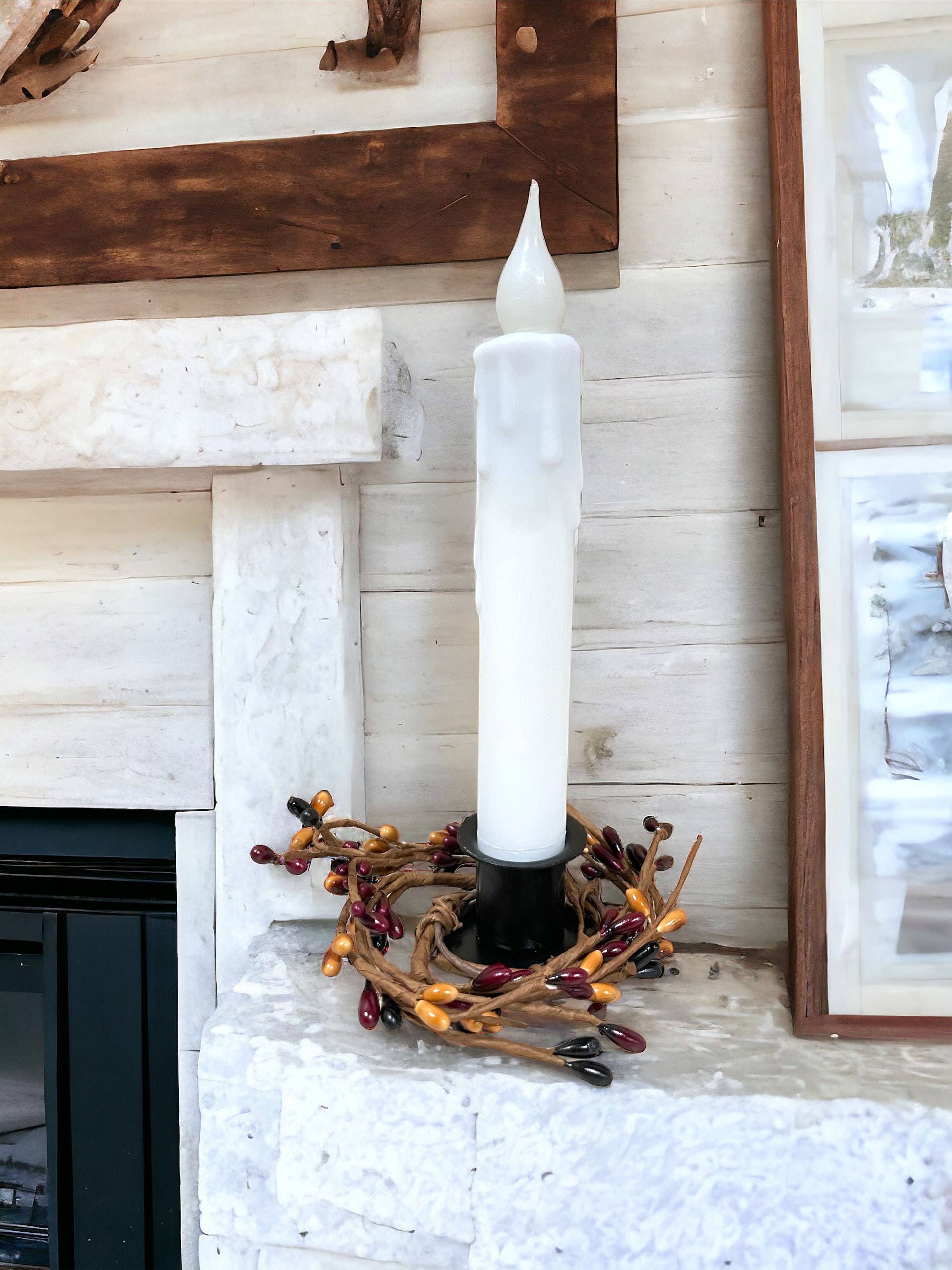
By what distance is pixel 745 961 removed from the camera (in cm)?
63

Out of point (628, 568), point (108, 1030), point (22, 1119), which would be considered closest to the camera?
point (628, 568)

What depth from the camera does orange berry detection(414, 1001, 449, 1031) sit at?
1.48ft

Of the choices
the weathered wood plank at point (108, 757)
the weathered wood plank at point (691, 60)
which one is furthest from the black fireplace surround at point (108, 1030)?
the weathered wood plank at point (691, 60)

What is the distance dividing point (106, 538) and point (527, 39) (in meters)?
0.56

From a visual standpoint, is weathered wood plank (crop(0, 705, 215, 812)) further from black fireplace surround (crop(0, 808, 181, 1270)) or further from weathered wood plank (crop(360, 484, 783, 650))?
weathered wood plank (crop(360, 484, 783, 650))

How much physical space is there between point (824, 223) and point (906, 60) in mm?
128

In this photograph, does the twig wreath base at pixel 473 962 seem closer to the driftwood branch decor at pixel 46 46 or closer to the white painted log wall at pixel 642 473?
the white painted log wall at pixel 642 473

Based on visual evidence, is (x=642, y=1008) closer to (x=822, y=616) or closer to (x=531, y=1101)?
(x=531, y=1101)

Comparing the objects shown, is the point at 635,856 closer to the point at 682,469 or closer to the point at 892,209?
the point at 682,469

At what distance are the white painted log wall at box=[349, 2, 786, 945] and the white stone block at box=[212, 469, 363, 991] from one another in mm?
108

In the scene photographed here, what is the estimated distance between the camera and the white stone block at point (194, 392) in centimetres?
59

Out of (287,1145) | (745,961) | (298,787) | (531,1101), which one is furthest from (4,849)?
(745,961)

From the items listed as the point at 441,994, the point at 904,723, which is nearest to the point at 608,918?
the point at 441,994

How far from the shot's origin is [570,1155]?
1.54 feet
